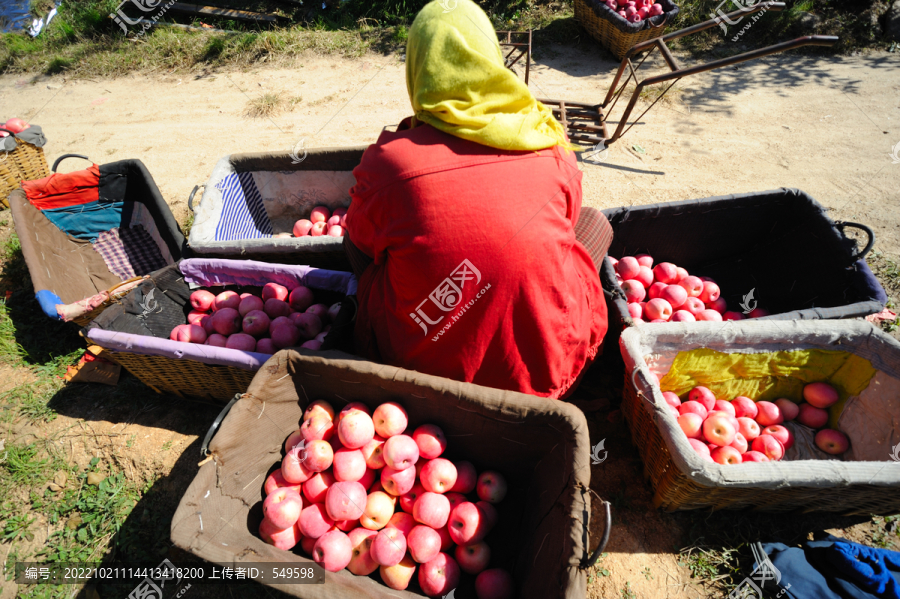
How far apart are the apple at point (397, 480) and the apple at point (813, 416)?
247cm

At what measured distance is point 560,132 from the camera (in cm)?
211

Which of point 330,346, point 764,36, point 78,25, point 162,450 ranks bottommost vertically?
point 162,450

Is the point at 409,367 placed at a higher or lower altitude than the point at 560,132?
lower

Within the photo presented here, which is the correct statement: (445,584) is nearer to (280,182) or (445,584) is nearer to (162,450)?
(162,450)

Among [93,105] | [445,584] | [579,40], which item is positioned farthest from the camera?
[579,40]

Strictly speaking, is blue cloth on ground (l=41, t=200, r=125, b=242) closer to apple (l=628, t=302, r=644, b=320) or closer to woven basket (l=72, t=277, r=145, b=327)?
woven basket (l=72, t=277, r=145, b=327)

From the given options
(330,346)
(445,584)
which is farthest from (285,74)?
(445,584)

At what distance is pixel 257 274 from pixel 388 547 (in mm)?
2091

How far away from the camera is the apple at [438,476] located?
194 cm

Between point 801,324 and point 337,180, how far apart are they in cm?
360

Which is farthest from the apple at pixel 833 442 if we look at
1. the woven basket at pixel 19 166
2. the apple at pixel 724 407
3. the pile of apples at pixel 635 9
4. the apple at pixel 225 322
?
the woven basket at pixel 19 166

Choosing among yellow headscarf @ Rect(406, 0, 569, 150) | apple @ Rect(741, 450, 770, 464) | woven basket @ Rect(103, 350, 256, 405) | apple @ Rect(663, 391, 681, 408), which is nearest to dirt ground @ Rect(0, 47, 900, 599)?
woven basket @ Rect(103, 350, 256, 405)

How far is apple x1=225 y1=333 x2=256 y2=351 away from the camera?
8.66 ft

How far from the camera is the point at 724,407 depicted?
8.22 feet
